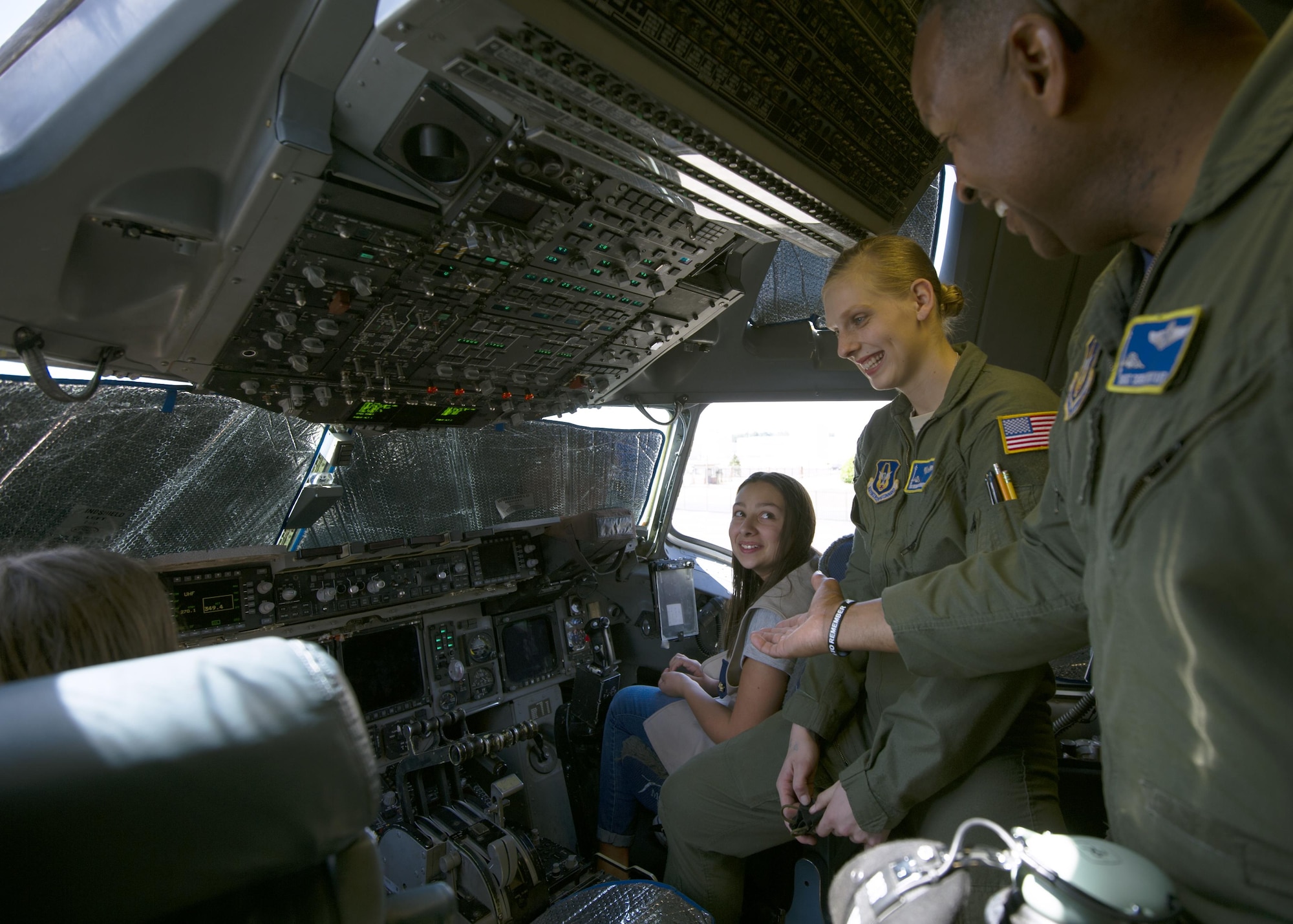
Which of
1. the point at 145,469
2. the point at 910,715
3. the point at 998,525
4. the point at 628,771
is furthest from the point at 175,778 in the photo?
the point at 145,469

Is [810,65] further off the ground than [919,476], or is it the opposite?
[810,65]

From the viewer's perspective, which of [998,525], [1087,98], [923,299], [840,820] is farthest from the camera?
[923,299]

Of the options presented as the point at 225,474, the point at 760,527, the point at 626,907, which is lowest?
the point at 626,907

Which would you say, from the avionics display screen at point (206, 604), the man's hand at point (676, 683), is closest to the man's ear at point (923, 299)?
the man's hand at point (676, 683)

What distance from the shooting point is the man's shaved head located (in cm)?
68

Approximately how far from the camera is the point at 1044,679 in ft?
4.81

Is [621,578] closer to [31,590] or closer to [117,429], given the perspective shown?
[117,429]

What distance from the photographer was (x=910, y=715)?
1.37 metres

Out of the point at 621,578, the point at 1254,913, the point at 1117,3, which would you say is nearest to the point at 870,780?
the point at 1254,913

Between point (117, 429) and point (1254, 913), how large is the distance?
9.71ft

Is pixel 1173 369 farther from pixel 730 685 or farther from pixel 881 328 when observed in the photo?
pixel 730 685

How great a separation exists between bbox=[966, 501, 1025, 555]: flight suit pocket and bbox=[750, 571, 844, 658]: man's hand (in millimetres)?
298

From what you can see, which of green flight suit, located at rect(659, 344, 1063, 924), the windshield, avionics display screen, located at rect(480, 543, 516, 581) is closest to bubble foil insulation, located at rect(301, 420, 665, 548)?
the windshield

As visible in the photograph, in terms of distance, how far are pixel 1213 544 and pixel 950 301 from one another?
1.33 metres
